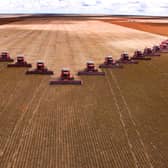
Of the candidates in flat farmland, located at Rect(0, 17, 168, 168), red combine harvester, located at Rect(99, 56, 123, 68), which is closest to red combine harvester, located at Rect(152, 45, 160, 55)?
red combine harvester, located at Rect(99, 56, 123, 68)

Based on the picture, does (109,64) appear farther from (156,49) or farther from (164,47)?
(164,47)

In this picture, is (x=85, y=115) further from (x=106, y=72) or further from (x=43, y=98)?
(x=106, y=72)

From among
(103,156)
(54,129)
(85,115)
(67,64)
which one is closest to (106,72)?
(67,64)

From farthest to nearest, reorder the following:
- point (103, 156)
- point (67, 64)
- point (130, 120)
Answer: point (67, 64), point (130, 120), point (103, 156)

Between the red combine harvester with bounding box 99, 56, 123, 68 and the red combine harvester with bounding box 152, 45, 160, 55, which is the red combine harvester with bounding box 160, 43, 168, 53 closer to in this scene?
the red combine harvester with bounding box 152, 45, 160, 55

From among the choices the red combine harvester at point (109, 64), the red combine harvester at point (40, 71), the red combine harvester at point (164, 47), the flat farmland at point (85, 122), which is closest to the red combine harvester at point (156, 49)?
the red combine harvester at point (164, 47)

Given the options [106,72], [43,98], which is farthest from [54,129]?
[106,72]

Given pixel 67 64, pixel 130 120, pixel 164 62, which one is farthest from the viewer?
pixel 164 62

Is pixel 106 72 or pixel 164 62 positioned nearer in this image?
pixel 106 72

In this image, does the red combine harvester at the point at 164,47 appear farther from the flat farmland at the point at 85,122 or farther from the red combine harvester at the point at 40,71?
the red combine harvester at the point at 40,71

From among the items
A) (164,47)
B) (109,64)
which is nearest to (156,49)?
(164,47)
